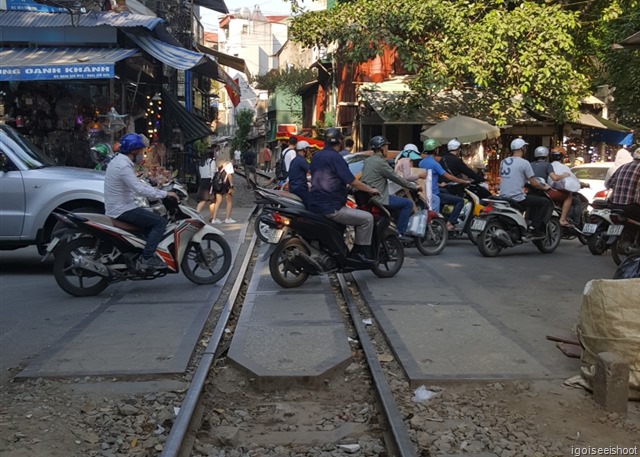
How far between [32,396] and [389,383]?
255 centimetres

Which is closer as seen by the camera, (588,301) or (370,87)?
(588,301)

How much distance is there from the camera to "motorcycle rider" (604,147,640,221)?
9281 millimetres

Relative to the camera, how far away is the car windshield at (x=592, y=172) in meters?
16.7

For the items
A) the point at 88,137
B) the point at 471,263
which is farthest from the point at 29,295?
the point at 88,137

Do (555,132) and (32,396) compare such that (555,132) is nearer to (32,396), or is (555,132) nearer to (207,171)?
(207,171)

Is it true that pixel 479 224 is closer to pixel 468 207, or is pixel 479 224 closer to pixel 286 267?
pixel 468 207

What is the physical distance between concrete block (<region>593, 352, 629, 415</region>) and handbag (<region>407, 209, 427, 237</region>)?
615 cm

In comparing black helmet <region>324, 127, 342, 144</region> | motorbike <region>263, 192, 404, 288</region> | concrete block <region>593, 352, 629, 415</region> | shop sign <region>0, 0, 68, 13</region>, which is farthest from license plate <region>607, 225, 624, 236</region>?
shop sign <region>0, 0, 68, 13</region>

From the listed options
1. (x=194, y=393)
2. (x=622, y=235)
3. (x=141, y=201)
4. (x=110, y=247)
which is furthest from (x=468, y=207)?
(x=194, y=393)

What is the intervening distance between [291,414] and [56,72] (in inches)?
405

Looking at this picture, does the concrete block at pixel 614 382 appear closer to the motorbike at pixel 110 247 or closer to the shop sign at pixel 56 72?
the motorbike at pixel 110 247

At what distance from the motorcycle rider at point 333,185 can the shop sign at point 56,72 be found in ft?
21.1

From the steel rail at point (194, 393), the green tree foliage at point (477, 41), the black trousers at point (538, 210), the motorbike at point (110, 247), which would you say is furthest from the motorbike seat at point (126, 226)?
the green tree foliage at point (477, 41)

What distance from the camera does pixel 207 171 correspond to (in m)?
15.4
